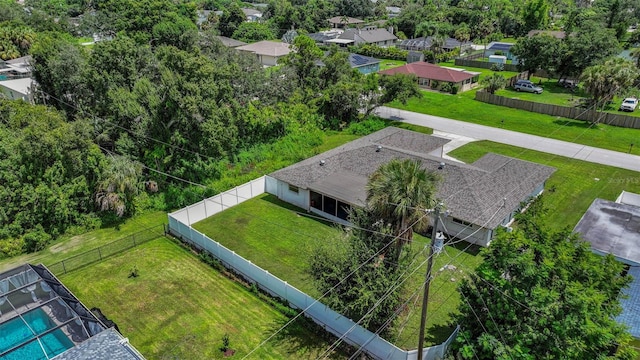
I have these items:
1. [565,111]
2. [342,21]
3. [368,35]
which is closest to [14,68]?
[368,35]

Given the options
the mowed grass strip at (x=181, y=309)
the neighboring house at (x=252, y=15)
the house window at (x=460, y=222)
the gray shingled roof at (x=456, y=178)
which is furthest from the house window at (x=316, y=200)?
the neighboring house at (x=252, y=15)

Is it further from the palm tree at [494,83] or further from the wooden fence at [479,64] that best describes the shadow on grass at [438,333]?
the wooden fence at [479,64]

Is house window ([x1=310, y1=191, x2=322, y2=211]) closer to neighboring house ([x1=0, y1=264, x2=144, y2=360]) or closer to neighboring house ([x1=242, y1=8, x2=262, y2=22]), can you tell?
neighboring house ([x1=0, y1=264, x2=144, y2=360])

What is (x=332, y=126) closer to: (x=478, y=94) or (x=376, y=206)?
(x=478, y=94)

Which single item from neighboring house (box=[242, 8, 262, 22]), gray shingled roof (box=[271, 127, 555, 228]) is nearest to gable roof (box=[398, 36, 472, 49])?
gray shingled roof (box=[271, 127, 555, 228])

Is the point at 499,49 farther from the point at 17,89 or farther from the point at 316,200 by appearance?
the point at 17,89

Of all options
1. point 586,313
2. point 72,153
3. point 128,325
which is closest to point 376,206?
point 586,313
